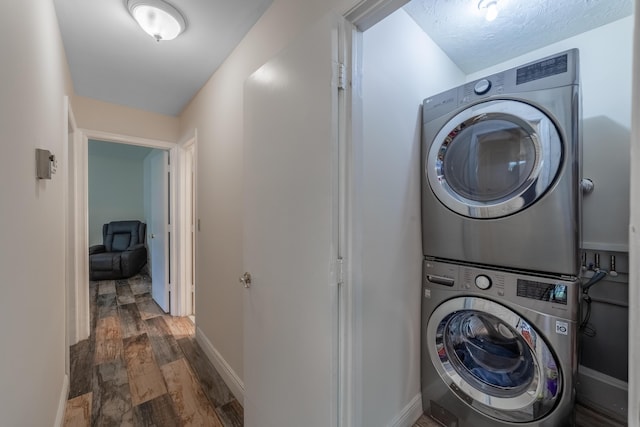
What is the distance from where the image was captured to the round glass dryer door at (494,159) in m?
1.13

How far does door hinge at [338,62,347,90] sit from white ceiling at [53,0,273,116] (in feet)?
2.65

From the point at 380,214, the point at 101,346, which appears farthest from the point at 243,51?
the point at 101,346

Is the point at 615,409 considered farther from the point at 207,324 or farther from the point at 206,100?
the point at 206,100

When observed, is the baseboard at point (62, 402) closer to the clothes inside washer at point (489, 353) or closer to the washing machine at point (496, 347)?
the washing machine at point (496, 347)

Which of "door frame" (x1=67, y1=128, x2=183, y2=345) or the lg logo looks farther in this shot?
"door frame" (x1=67, y1=128, x2=183, y2=345)

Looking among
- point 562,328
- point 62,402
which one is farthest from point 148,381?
point 562,328

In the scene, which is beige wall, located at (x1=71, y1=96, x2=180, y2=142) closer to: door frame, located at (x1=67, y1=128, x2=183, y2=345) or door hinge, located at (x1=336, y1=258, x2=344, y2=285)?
door frame, located at (x1=67, y1=128, x2=183, y2=345)

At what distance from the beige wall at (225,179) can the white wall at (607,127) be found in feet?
5.61

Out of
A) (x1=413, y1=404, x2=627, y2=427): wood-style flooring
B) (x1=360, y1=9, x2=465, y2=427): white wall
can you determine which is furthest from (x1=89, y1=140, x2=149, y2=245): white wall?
(x1=413, y1=404, x2=627, y2=427): wood-style flooring

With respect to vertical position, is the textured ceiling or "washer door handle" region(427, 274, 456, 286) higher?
the textured ceiling

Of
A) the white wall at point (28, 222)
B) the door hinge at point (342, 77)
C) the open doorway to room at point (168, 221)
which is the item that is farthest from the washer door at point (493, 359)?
the open doorway to room at point (168, 221)

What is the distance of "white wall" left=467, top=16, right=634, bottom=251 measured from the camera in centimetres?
145

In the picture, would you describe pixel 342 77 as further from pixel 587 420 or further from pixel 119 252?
pixel 119 252

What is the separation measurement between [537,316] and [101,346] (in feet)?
10.6
